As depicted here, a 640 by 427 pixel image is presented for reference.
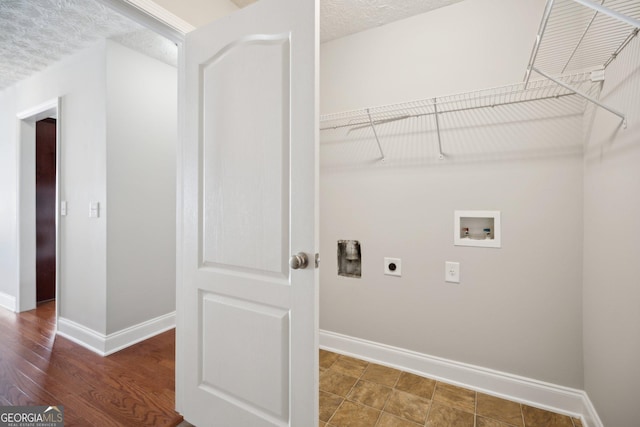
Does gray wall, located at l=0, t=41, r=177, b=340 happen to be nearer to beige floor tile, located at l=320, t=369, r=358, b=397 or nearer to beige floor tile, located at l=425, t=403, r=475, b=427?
beige floor tile, located at l=320, t=369, r=358, b=397

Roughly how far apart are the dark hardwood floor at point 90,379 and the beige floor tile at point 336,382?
84 cm

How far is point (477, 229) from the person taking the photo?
67.6 inches

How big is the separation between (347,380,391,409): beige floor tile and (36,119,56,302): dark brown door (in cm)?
373

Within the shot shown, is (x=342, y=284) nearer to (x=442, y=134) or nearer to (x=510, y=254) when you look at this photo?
(x=510, y=254)

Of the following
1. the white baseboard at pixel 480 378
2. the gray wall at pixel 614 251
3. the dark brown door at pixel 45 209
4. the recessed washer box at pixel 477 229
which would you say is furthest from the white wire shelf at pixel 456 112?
the dark brown door at pixel 45 209

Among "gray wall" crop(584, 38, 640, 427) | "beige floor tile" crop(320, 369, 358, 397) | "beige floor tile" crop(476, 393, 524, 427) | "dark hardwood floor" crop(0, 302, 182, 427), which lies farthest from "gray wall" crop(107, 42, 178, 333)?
"gray wall" crop(584, 38, 640, 427)

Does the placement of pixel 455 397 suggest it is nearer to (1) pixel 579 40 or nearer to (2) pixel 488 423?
(2) pixel 488 423

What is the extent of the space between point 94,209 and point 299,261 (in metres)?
2.08

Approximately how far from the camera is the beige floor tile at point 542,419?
1.43 metres

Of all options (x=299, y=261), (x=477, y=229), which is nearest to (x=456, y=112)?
(x=477, y=229)

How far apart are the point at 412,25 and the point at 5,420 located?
328 centimetres

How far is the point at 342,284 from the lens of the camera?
7.09 ft

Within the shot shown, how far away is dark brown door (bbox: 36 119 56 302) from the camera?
3133 mm

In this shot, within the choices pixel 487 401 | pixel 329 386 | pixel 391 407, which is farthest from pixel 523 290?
pixel 329 386
